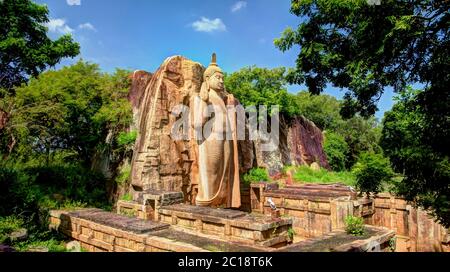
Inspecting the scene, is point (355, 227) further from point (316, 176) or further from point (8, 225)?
point (316, 176)

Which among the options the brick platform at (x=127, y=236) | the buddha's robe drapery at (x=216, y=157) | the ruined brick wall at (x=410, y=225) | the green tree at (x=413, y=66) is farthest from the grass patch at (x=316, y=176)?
the green tree at (x=413, y=66)

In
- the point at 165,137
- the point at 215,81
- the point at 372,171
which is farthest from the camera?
the point at 165,137

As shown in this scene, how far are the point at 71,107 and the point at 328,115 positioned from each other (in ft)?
77.1

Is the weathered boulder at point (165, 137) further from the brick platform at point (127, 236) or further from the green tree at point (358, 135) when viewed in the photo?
the green tree at point (358, 135)

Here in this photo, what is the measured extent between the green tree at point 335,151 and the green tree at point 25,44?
18865 mm

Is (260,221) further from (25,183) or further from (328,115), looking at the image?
(328,115)

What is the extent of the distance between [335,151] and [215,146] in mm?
17714

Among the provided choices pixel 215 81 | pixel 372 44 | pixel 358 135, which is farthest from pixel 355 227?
pixel 358 135

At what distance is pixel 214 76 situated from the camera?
1045 cm

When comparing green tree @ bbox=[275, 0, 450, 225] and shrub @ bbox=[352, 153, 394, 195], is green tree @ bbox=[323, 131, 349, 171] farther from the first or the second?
green tree @ bbox=[275, 0, 450, 225]

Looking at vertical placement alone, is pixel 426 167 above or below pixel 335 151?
below

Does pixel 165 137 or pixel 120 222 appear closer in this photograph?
pixel 120 222

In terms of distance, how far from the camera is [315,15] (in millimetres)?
4656

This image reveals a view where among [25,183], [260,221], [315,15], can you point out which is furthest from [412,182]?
[25,183]
